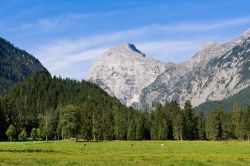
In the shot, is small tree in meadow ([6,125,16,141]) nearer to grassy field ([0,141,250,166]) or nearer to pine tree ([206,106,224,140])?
pine tree ([206,106,224,140])

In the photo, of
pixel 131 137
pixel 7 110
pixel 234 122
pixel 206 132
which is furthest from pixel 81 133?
pixel 234 122

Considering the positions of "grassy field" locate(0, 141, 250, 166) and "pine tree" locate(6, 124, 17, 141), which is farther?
"pine tree" locate(6, 124, 17, 141)

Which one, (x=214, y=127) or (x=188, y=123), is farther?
(x=214, y=127)

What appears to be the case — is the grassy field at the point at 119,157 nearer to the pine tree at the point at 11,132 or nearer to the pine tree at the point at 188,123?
the pine tree at the point at 11,132

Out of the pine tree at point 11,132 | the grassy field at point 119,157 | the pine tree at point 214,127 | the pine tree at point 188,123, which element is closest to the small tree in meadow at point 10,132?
the pine tree at point 11,132

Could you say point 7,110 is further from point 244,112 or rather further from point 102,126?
point 244,112

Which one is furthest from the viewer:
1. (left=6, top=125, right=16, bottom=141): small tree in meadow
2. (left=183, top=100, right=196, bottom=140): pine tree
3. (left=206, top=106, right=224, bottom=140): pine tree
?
(left=206, top=106, right=224, bottom=140): pine tree

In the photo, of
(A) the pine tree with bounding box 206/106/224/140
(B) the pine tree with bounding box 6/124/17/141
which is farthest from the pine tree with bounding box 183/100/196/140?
(B) the pine tree with bounding box 6/124/17/141

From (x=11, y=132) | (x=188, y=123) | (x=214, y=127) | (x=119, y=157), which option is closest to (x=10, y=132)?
(x=11, y=132)

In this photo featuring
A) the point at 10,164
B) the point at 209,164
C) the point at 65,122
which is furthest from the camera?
the point at 65,122

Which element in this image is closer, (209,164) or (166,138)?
(209,164)

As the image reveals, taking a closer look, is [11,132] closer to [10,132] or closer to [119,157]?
[10,132]

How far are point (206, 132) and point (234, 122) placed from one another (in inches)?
525

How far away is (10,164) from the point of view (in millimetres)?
44625
